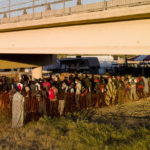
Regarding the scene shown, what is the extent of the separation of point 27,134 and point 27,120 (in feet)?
7.17

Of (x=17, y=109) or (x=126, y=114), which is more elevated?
(x=17, y=109)

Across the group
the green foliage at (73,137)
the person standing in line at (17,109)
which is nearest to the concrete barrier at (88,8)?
the person standing in line at (17,109)

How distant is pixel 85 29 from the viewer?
36.3 feet

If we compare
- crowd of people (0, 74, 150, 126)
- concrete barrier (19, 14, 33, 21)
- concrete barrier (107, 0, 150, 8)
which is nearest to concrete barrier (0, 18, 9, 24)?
concrete barrier (19, 14, 33, 21)

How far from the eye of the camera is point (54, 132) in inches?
288

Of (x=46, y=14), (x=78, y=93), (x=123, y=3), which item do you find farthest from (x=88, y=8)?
(x=78, y=93)

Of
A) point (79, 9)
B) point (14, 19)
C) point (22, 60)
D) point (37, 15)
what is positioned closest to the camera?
point (79, 9)

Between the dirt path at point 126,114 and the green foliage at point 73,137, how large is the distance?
154cm

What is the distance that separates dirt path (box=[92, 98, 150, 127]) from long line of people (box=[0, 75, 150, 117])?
0.56m

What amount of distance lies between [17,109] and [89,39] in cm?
499

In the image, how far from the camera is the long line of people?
10.4m

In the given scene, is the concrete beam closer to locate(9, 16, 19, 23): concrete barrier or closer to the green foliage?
locate(9, 16, 19, 23): concrete barrier

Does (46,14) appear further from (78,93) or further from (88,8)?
(78,93)

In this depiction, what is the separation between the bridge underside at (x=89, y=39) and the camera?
931cm
